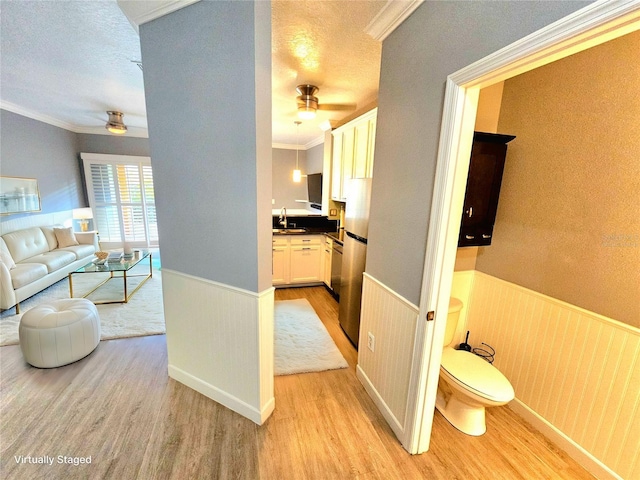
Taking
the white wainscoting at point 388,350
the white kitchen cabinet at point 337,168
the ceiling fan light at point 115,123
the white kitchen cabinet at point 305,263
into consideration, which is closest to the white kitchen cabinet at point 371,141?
the white kitchen cabinet at point 337,168

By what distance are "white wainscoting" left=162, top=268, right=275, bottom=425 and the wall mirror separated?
3719mm

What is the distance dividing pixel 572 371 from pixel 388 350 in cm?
109

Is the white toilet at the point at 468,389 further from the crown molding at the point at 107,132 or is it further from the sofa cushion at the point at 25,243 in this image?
the crown molding at the point at 107,132

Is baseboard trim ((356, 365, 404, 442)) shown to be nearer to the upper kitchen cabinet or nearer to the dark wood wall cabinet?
the dark wood wall cabinet

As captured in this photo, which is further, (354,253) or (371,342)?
(354,253)

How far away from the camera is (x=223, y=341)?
1844 millimetres

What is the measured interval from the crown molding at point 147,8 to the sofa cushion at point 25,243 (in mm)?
3765

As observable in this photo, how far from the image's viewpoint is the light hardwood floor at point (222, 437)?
1.49 meters

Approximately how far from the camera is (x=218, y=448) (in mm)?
1604

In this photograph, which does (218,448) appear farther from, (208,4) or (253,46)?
(208,4)

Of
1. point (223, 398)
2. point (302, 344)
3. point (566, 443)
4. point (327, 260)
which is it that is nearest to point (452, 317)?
point (566, 443)

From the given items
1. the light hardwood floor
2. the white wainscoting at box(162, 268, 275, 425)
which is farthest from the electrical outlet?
the white wainscoting at box(162, 268, 275, 425)

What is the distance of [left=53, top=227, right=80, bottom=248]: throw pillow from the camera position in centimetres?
436

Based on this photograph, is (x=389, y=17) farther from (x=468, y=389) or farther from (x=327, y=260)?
(x=327, y=260)
